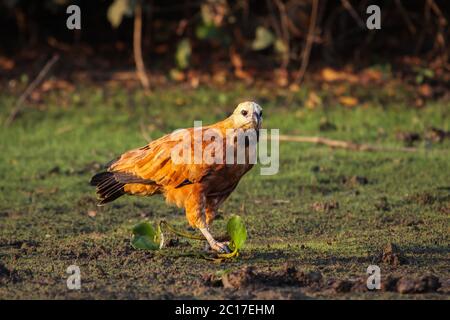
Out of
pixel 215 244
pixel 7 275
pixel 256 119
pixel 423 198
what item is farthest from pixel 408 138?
pixel 7 275

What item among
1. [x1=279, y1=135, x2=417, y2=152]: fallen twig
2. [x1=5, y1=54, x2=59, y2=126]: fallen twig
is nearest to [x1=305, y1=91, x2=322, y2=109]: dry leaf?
[x1=279, y1=135, x2=417, y2=152]: fallen twig

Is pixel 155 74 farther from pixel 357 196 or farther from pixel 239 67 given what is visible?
pixel 357 196

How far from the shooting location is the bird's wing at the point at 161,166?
7059 mm

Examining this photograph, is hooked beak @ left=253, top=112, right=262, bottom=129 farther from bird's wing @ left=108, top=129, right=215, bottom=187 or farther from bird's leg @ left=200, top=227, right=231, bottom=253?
bird's leg @ left=200, top=227, right=231, bottom=253

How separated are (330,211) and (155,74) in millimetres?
6127

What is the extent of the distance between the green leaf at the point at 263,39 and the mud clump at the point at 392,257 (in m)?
6.65

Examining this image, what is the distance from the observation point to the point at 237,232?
6.75m

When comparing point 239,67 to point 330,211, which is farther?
point 239,67

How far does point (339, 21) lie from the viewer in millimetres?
14188

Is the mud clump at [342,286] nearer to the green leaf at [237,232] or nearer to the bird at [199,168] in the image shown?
the green leaf at [237,232]

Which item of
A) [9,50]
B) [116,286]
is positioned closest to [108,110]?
[9,50]

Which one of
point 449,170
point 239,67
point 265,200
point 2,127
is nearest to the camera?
point 265,200

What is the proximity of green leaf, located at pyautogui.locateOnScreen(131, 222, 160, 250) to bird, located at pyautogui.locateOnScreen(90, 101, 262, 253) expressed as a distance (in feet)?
1.02

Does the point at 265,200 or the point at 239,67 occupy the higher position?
the point at 239,67
